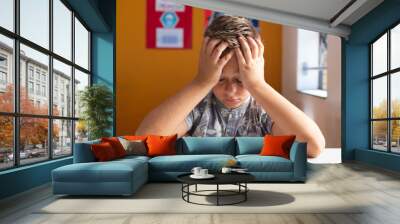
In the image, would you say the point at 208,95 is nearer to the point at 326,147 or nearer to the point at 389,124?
the point at 326,147

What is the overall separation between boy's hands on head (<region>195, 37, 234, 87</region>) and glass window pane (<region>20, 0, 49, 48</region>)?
12.6 feet

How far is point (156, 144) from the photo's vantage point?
6375 millimetres

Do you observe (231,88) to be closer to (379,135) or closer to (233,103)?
(233,103)

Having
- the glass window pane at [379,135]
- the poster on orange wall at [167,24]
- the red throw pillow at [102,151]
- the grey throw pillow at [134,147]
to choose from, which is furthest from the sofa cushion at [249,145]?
the poster on orange wall at [167,24]

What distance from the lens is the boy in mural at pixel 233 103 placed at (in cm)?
874

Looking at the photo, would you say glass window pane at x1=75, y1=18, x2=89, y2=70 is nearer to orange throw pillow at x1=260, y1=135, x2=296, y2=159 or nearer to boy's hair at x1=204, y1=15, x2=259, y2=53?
boy's hair at x1=204, y1=15, x2=259, y2=53

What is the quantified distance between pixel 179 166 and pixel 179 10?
17.7 ft

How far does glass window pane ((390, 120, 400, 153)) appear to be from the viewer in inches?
298

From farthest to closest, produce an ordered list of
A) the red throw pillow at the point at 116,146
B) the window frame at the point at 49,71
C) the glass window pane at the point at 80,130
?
the glass window pane at the point at 80,130
the red throw pillow at the point at 116,146
the window frame at the point at 49,71

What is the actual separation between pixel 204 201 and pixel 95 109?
4.15 metres

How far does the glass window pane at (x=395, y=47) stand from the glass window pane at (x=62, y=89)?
6.21 m

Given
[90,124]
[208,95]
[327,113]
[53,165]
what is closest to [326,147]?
[327,113]

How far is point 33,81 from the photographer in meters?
5.70

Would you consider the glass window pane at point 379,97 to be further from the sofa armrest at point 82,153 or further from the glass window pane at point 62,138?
the glass window pane at point 62,138
